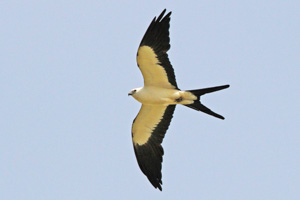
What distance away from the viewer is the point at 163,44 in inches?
547

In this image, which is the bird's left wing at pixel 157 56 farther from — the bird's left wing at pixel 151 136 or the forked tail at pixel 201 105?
the bird's left wing at pixel 151 136

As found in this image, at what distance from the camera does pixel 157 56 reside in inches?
553

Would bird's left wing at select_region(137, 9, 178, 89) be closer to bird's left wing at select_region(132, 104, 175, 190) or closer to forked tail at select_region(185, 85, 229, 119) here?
forked tail at select_region(185, 85, 229, 119)

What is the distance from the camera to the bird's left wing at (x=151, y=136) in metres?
15.2

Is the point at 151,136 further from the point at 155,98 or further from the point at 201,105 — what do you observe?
the point at 201,105

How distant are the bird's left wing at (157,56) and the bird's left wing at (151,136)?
93 cm

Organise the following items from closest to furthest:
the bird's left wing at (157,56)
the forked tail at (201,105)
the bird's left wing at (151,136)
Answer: the bird's left wing at (157,56), the forked tail at (201,105), the bird's left wing at (151,136)

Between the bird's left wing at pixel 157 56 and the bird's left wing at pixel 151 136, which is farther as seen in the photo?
the bird's left wing at pixel 151 136

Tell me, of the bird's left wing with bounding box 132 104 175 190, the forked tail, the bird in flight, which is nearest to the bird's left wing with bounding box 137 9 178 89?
the bird in flight

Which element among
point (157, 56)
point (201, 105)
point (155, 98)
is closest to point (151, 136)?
point (155, 98)

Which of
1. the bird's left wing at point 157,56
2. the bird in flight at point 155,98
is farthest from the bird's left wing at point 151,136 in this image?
the bird's left wing at point 157,56

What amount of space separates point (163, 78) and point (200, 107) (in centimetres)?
116

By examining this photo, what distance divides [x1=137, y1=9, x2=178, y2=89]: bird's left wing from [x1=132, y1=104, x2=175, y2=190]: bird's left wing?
929mm

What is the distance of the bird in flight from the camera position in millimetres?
13867
